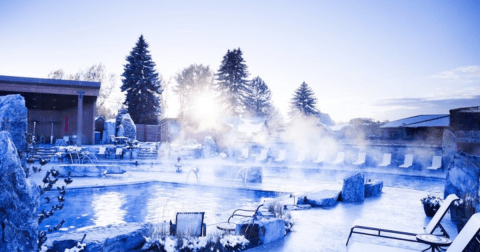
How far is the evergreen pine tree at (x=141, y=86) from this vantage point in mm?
31906

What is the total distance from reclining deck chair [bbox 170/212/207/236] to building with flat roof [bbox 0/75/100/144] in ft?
55.1

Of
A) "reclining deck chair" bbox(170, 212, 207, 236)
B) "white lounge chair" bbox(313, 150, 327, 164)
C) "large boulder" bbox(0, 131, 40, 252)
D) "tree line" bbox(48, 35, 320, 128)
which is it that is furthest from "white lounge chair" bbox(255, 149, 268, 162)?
"large boulder" bbox(0, 131, 40, 252)

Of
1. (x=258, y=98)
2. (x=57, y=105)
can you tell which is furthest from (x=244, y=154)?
(x=258, y=98)

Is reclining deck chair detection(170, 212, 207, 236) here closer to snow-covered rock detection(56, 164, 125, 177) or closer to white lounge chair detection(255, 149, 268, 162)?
snow-covered rock detection(56, 164, 125, 177)

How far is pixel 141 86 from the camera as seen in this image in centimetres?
3244

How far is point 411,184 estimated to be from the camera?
42.2 feet

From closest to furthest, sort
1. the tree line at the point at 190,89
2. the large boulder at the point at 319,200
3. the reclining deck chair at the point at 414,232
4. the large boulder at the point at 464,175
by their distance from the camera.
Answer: the reclining deck chair at the point at 414,232 → the large boulder at the point at 464,175 → the large boulder at the point at 319,200 → the tree line at the point at 190,89

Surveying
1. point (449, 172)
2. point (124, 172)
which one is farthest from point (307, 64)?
point (449, 172)

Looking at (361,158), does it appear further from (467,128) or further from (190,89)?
(190,89)

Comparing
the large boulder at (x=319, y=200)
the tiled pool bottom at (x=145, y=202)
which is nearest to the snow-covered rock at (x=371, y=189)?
the large boulder at (x=319, y=200)

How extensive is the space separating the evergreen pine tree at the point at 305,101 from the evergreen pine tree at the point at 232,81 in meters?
7.42

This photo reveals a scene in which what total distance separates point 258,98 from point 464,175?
149 feet

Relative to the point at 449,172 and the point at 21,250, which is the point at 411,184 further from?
the point at 21,250

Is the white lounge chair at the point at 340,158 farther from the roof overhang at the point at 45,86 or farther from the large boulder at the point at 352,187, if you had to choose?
the roof overhang at the point at 45,86
